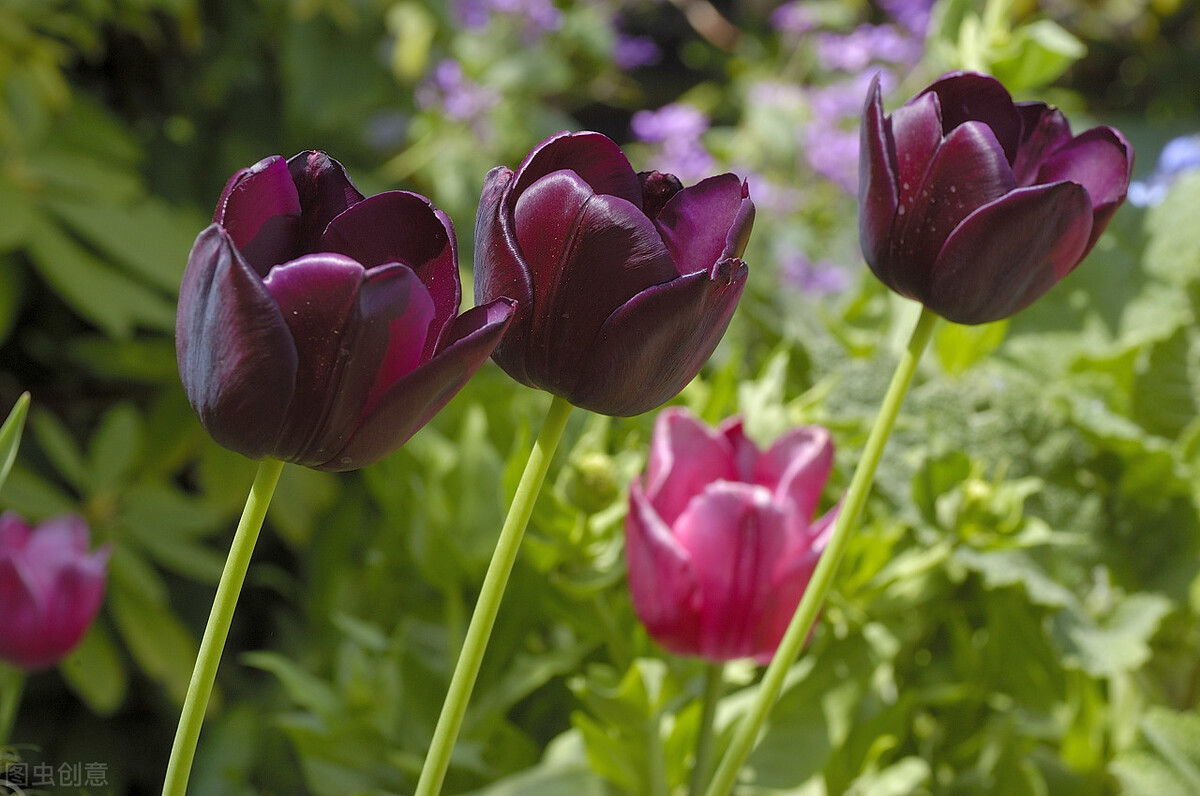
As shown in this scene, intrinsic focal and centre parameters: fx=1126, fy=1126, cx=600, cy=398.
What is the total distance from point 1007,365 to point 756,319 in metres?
0.15

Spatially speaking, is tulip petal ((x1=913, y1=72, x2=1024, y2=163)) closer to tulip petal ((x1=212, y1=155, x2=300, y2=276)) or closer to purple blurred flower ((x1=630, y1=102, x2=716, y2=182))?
tulip petal ((x1=212, y1=155, x2=300, y2=276))

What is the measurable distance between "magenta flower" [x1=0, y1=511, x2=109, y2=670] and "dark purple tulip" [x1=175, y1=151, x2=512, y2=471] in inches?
14.2

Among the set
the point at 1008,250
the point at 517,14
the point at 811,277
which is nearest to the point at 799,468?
the point at 1008,250

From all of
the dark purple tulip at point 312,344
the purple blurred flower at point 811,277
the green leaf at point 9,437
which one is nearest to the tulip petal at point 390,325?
the dark purple tulip at point 312,344

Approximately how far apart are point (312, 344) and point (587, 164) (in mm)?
77

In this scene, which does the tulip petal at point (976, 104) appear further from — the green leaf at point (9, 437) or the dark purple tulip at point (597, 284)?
the green leaf at point (9, 437)

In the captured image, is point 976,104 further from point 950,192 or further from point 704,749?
point 704,749

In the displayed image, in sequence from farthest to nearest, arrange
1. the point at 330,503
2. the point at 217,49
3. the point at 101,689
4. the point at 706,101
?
the point at 706,101 → the point at 217,49 → the point at 330,503 → the point at 101,689

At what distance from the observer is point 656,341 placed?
0.75 feet

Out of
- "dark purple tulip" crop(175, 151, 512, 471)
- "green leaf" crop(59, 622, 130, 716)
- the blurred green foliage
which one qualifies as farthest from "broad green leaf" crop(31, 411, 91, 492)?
"dark purple tulip" crop(175, 151, 512, 471)

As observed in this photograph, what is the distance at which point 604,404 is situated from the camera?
0.24m

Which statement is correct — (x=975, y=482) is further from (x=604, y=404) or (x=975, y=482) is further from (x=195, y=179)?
(x=195, y=179)

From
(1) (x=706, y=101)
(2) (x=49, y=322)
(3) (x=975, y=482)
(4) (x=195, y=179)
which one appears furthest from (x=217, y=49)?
(1) (x=706, y=101)

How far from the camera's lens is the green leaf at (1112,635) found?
0.48m
